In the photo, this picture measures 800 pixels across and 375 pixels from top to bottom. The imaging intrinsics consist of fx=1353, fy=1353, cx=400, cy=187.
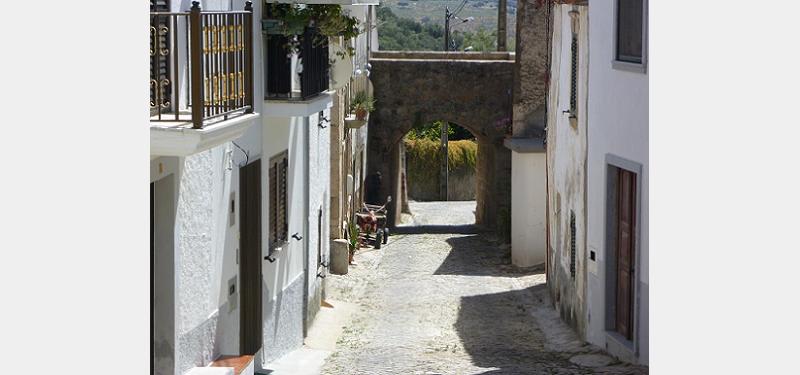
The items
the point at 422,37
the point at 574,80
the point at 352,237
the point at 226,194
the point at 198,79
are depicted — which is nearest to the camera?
the point at 198,79

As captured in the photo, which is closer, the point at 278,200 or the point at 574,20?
the point at 278,200

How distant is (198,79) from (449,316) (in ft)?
34.2

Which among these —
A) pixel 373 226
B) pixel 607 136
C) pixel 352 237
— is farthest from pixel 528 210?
pixel 607 136

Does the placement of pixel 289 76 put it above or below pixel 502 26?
below

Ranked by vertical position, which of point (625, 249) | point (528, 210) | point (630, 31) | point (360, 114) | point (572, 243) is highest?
point (630, 31)

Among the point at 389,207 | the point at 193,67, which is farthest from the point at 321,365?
the point at 389,207

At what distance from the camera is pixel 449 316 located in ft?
61.4

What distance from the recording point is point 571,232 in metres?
17.4

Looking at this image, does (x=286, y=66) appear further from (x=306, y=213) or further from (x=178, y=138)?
(x=178, y=138)

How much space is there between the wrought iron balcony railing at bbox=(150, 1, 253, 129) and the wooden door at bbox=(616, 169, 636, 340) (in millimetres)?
5006

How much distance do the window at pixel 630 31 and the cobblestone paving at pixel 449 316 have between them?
3.11 metres

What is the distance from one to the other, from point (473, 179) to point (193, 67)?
32524 mm

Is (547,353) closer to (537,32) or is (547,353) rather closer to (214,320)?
(214,320)

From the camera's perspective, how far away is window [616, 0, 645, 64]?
43.6 ft
